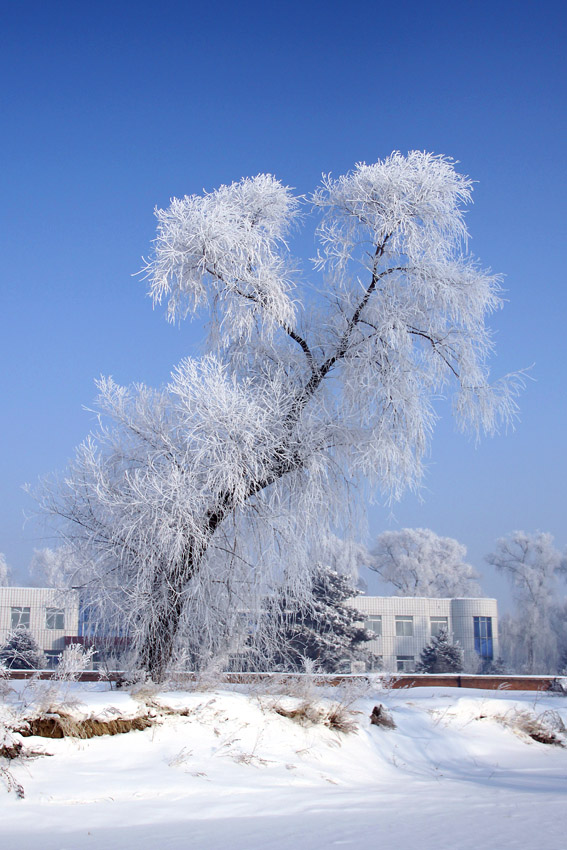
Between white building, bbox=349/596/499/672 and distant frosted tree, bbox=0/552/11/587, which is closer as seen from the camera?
white building, bbox=349/596/499/672

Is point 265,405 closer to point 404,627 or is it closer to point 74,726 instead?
point 74,726

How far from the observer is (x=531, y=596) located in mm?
68750

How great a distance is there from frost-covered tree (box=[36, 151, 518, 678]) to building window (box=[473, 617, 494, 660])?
A: 51142 millimetres

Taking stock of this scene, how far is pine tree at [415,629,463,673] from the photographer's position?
142 ft

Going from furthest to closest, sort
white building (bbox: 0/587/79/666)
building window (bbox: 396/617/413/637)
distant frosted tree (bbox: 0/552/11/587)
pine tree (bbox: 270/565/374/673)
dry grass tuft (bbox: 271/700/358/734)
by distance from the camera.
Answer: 1. distant frosted tree (bbox: 0/552/11/587)
2. building window (bbox: 396/617/413/637)
3. white building (bbox: 0/587/79/666)
4. pine tree (bbox: 270/565/374/673)
5. dry grass tuft (bbox: 271/700/358/734)

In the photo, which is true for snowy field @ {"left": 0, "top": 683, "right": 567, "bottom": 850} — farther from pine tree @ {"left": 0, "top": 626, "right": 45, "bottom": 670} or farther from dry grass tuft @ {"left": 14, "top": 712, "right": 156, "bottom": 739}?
pine tree @ {"left": 0, "top": 626, "right": 45, "bottom": 670}

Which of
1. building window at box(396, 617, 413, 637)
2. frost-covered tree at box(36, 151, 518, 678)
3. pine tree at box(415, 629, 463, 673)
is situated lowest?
pine tree at box(415, 629, 463, 673)

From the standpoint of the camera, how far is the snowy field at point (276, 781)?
193 inches

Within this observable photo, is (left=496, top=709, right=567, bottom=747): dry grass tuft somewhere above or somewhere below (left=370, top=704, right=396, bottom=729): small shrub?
below

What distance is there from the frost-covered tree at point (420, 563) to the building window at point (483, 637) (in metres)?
18.5

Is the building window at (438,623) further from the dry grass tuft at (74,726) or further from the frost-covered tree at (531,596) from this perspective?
the dry grass tuft at (74,726)

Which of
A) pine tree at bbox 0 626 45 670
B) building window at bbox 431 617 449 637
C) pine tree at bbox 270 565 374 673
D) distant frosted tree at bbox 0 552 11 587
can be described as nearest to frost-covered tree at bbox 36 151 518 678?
pine tree at bbox 0 626 45 670

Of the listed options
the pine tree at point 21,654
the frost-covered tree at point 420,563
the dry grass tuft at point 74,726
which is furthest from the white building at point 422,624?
the dry grass tuft at point 74,726

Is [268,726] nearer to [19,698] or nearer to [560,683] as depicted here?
[19,698]
